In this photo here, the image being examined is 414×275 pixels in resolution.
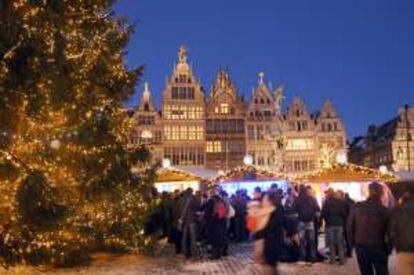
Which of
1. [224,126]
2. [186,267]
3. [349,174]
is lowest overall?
[186,267]

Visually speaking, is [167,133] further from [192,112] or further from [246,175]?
[246,175]

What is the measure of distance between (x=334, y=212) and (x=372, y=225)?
4.72 metres

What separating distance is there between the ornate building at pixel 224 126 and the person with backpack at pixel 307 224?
4622 cm

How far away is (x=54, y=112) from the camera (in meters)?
13.2

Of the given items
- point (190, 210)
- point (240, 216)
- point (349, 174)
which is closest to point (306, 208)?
point (190, 210)

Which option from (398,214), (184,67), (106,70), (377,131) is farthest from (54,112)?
(377,131)

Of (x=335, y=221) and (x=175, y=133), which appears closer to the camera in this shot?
(x=335, y=221)

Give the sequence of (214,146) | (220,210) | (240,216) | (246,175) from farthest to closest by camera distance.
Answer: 1. (214,146)
2. (246,175)
3. (240,216)
4. (220,210)

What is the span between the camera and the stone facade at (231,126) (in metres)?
58.9

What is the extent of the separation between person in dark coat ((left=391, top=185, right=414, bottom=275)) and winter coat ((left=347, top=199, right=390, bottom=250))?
3.31 ft

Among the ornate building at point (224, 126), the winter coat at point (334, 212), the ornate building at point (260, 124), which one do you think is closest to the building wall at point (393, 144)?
the ornate building at point (260, 124)

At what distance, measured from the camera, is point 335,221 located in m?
13.1

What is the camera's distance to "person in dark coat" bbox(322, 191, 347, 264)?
13047 millimetres

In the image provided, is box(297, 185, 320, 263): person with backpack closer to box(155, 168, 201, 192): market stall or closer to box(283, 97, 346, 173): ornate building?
box(155, 168, 201, 192): market stall
